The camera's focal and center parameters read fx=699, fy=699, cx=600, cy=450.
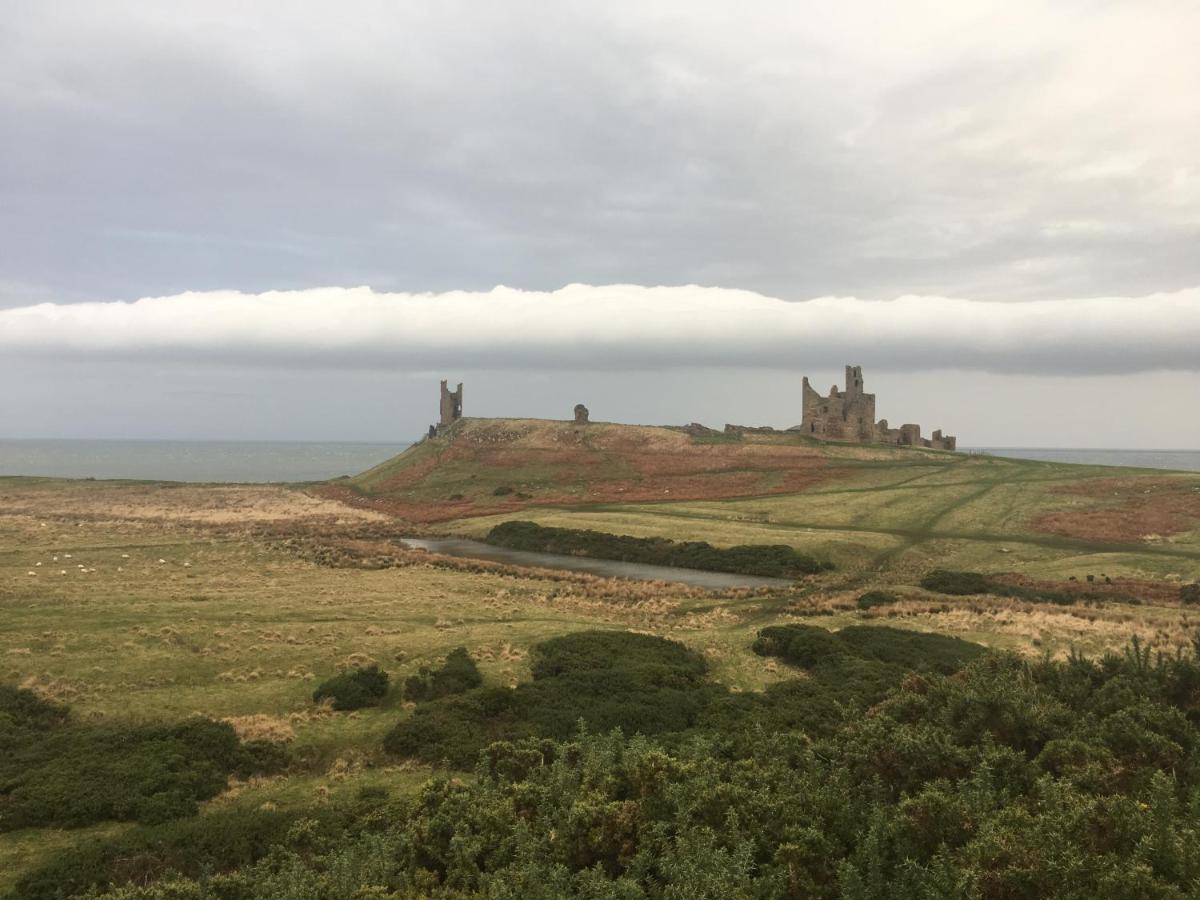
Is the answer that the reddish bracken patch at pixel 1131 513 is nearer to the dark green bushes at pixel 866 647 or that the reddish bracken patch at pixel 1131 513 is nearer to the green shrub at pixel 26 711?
the dark green bushes at pixel 866 647

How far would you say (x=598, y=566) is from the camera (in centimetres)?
5222

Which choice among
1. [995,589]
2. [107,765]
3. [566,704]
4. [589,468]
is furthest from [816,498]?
[107,765]

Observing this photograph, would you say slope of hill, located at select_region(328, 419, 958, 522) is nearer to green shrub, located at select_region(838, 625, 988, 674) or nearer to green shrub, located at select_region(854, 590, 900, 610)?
green shrub, located at select_region(854, 590, 900, 610)

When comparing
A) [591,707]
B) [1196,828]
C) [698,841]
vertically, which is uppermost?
[1196,828]

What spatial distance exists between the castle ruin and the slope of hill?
755 centimetres

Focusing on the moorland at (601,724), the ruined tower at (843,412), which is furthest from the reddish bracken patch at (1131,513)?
the ruined tower at (843,412)

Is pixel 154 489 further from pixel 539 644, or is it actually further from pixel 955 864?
pixel 955 864

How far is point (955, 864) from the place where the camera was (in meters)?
9.58

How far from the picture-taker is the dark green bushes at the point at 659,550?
48562 millimetres

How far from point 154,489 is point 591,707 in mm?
99594

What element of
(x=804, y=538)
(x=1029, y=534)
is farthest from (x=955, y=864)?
(x=1029, y=534)

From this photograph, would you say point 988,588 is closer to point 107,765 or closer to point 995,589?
point 995,589

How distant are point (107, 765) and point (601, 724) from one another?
1205cm

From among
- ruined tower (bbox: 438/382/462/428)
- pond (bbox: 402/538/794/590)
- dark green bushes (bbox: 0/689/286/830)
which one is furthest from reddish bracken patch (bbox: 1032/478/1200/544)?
ruined tower (bbox: 438/382/462/428)
